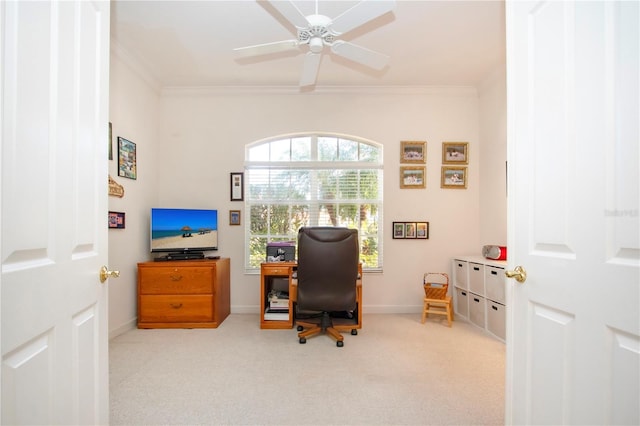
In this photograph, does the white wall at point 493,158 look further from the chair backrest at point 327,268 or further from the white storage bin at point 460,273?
the chair backrest at point 327,268

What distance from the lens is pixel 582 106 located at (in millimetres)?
912

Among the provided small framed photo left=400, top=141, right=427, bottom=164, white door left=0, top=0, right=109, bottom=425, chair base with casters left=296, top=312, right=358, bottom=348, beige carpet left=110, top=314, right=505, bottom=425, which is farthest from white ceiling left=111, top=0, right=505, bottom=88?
beige carpet left=110, top=314, right=505, bottom=425

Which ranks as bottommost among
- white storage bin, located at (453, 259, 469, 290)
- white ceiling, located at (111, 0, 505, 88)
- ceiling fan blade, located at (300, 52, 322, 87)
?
white storage bin, located at (453, 259, 469, 290)

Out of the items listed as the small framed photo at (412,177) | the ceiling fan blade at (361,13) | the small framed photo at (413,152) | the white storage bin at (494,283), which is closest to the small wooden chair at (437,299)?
the white storage bin at (494,283)

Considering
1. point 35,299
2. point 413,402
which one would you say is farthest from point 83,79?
point 413,402

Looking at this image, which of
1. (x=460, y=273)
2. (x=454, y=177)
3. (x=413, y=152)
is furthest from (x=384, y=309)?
(x=413, y=152)

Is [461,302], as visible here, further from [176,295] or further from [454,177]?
[176,295]

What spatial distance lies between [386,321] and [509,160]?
112 inches

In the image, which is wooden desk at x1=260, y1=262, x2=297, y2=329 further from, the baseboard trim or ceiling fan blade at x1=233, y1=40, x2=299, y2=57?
ceiling fan blade at x1=233, y1=40, x2=299, y2=57

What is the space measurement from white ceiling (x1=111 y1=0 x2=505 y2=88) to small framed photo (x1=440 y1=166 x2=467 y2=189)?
1.08 m

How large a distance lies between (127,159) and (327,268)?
2407mm

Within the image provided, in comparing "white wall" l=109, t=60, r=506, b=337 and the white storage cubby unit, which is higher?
"white wall" l=109, t=60, r=506, b=337

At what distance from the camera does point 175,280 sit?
134 inches

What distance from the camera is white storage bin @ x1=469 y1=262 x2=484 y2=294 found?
134 inches
